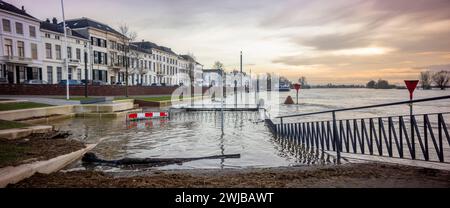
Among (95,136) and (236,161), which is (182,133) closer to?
(95,136)

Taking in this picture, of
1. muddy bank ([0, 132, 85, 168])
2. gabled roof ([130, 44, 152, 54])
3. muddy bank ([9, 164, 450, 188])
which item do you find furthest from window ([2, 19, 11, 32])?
muddy bank ([9, 164, 450, 188])

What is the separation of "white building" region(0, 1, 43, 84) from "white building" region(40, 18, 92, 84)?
4.06 ft

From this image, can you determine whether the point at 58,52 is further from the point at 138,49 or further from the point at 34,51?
the point at 138,49

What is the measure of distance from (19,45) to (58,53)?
6194 mm

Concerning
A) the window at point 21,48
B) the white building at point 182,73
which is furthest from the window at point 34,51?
the white building at point 182,73

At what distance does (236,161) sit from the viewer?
8461 mm

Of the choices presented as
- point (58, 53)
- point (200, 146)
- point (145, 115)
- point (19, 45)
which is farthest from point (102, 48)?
point (200, 146)

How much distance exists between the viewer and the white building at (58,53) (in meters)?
46.8

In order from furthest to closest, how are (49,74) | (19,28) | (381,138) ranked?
(49,74) → (19,28) → (381,138)

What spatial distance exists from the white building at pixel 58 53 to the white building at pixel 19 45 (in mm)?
1236

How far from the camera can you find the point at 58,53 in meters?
48.5

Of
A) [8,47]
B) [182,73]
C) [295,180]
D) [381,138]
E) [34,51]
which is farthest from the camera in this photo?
[182,73]
